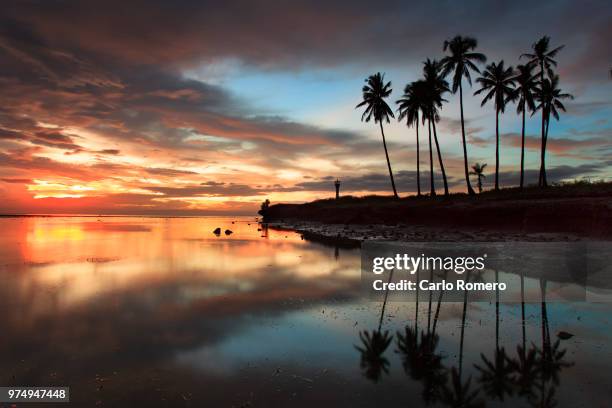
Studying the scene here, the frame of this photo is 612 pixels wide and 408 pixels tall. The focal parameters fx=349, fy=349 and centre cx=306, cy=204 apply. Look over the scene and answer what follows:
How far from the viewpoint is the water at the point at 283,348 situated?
15.7 ft

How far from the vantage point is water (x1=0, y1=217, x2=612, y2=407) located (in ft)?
15.7

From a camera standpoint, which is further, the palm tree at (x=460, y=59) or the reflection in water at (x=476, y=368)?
the palm tree at (x=460, y=59)

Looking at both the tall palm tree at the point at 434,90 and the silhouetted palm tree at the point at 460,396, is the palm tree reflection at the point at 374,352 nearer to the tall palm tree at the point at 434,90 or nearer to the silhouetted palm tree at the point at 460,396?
the silhouetted palm tree at the point at 460,396

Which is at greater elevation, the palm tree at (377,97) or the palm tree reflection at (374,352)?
the palm tree at (377,97)

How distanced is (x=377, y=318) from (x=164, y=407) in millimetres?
4966

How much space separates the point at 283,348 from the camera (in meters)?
6.44

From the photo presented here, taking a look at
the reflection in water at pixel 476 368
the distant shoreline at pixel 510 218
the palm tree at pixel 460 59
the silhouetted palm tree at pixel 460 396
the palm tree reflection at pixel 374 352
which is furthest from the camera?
the palm tree at pixel 460 59

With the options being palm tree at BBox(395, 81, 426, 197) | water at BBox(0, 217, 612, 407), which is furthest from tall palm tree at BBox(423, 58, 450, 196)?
water at BBox(0, 217, 612, 407)

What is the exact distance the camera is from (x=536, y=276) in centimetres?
1183

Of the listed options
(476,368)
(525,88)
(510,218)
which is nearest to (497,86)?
(525,88)

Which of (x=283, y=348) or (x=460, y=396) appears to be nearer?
(x=460, y=396)

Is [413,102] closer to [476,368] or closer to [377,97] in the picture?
[377,97]

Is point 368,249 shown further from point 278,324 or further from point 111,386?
point 111,386

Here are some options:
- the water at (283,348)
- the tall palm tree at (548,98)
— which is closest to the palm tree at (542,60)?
the tall palm tree at (548,98)
